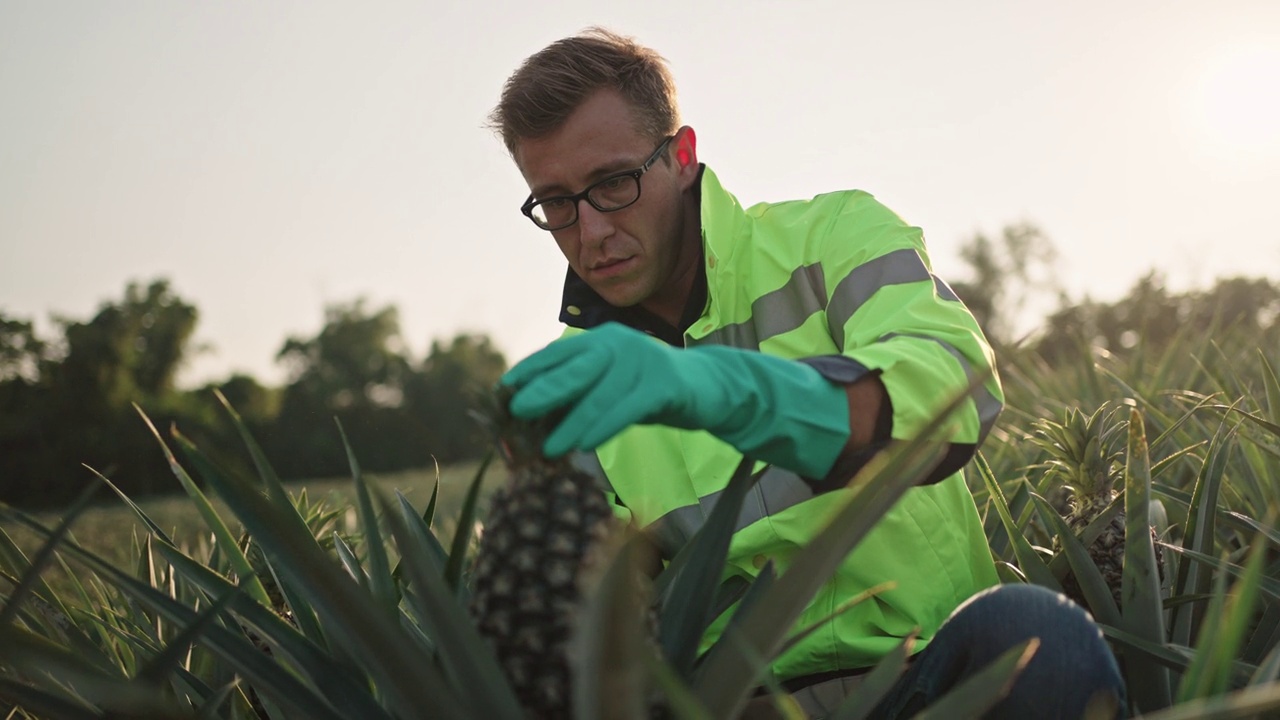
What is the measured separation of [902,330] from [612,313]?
104 centimetres

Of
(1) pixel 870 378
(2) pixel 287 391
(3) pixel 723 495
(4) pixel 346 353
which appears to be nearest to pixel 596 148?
(1) pixel 870 378

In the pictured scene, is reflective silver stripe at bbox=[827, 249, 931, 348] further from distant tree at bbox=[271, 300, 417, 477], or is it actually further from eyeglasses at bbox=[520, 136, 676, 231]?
distant tree at bbox=[271, 300, 417, 477]

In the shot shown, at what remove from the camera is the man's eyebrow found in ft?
7.70

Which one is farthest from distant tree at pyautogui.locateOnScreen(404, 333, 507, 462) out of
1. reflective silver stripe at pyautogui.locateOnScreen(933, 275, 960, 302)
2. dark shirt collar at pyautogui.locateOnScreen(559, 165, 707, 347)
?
reflective silver stripe at pyautogui.locateOnScreen(933, 275, 960, 302)

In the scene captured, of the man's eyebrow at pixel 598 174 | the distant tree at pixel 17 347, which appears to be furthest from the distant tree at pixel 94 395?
the man's eyebrow at pixel 598 174

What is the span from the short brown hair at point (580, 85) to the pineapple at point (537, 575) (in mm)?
1580

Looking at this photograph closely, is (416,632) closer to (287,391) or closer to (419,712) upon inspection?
(419,712)

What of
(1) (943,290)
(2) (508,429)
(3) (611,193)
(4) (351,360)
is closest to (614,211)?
(3) (611,193)

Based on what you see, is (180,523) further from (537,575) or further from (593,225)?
(537,575)

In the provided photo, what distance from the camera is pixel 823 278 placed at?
2125mm

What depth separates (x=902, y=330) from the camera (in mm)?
1593

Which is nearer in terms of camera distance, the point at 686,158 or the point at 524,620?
the point at 524,620

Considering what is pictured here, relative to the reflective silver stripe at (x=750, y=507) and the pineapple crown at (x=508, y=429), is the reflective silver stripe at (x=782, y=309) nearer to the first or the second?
the reflective silver stripe at (x=750, y=507)

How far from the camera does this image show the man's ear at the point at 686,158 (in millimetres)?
2531
